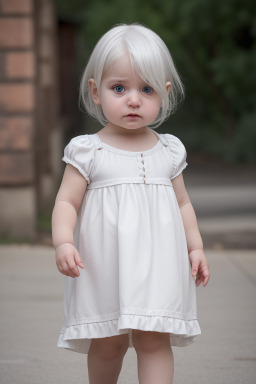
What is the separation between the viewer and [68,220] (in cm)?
322

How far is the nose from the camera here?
10.5 feet

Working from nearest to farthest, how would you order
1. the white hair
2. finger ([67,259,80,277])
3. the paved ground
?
finger ([67,259,80,277])
the white hair
the paved ground

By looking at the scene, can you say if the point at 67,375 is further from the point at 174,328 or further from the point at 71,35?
the point at 71,35

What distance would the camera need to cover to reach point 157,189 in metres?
3.26

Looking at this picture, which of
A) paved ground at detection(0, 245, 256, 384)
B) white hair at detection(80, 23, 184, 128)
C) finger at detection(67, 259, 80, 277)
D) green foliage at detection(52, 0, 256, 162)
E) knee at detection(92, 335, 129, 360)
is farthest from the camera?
green foliage at detection(52, 0, 256, 162)

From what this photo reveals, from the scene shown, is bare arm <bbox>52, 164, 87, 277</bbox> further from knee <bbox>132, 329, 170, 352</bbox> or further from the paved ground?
the paved ground

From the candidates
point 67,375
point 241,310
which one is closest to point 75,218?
point 67,375

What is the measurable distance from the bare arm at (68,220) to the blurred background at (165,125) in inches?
83.4

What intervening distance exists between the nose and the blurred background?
84.8 inches

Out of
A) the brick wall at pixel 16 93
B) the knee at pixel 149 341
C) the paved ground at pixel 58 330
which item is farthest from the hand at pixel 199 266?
the brick wall at pixel 16 93

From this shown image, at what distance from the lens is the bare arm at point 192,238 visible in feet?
11.0

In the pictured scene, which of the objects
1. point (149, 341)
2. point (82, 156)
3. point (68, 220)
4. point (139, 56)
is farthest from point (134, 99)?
point (149, 341)

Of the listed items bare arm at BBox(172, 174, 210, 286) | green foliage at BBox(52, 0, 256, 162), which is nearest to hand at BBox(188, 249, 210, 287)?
bare arm at BBox(172, 174, 210, 286)

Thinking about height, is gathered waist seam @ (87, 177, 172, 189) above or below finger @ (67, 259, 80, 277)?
above
